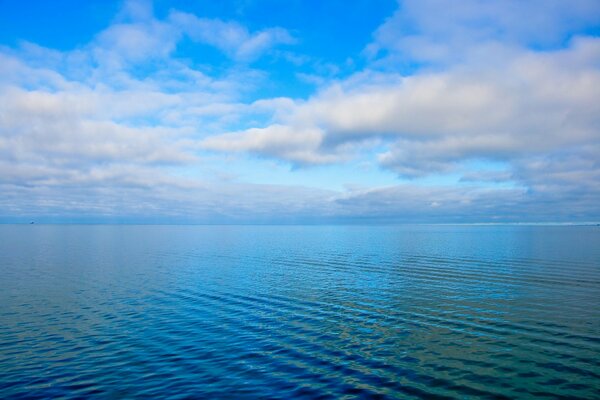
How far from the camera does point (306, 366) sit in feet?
72.4

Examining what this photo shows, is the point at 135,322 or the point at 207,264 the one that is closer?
the point at 135,322

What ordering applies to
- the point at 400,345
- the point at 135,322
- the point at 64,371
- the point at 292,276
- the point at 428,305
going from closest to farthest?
the point at 64,371
the point at 400,345
the point at 135,322
the point at 428,305
the point at 292,276

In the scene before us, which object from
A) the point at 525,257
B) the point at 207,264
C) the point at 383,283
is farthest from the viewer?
the point at 525,257

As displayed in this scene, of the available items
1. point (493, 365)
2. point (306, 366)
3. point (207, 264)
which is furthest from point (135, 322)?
point (207, 264)

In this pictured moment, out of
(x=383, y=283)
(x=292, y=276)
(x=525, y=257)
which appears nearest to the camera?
(x=383, y=283)

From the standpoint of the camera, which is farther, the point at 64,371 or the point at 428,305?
the point at 428,305

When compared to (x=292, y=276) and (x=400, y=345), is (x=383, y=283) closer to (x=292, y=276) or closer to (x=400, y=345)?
(x=292, y=276)

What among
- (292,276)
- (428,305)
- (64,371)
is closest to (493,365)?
(428,305)

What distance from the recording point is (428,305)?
3738cm

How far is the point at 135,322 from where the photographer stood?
1238 inches

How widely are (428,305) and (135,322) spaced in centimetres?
2668

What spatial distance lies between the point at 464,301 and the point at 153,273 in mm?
45032

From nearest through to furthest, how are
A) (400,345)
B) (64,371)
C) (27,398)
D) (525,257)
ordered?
(27,398) → (64,371) → (400,345) → (525,257)

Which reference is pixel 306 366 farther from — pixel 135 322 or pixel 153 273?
pixel 153 273
